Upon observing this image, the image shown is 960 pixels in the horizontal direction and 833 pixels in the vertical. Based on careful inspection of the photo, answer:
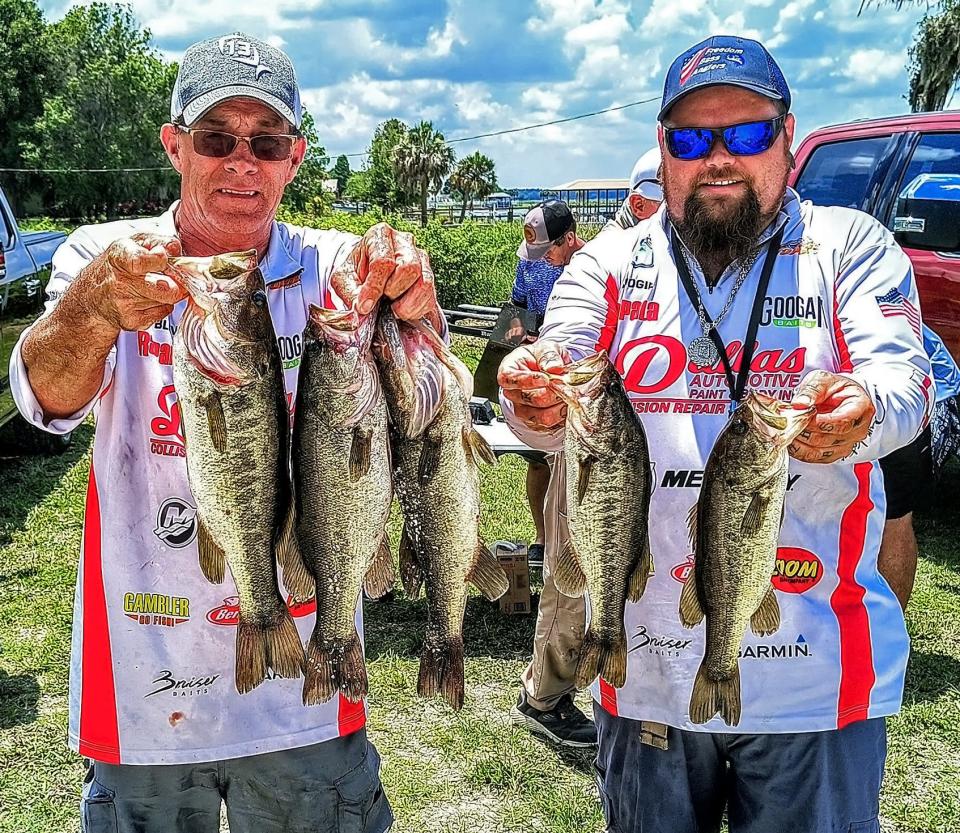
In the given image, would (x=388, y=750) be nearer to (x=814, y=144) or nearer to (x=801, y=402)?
(x=801, y=402)

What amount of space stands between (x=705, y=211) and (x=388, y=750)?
349 cm

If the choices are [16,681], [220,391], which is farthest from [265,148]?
[16,681]

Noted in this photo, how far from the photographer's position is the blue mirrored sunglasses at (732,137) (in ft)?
8.82

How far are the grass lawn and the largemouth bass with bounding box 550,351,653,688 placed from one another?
2.26 m

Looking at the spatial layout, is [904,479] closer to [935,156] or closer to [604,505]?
[604,505]

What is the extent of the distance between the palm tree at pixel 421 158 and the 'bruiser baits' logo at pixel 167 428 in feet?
229

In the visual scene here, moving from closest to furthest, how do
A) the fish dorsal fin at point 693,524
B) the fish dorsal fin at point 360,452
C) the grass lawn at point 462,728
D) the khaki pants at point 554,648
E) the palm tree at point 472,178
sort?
1. the fish dorsal fin at point 360,452
2. the fish dorsal fin at point 693,524
3. the grass lawn at point 462,728
4. the khaki pants at point 554,648
5. the palm tree at point 472,178

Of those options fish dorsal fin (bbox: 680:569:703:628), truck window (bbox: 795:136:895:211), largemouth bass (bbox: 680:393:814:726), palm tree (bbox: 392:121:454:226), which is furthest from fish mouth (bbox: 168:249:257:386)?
A: palm tree (bbox: 392:121:454:226)

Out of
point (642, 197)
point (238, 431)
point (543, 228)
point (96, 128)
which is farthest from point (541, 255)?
point (96, 128)

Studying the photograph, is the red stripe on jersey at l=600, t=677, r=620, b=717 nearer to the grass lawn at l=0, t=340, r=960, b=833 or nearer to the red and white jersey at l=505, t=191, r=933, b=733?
the red and white jersey at l=505, t=191, r=933, b=733

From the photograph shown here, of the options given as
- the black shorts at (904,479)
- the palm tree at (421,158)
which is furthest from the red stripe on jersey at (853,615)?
the palm tree at (421,158)

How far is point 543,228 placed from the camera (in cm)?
706

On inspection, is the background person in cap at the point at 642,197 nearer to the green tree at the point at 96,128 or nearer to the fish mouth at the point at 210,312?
the fish mouth at the point at 210,312

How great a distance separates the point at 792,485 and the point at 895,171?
5570mm
